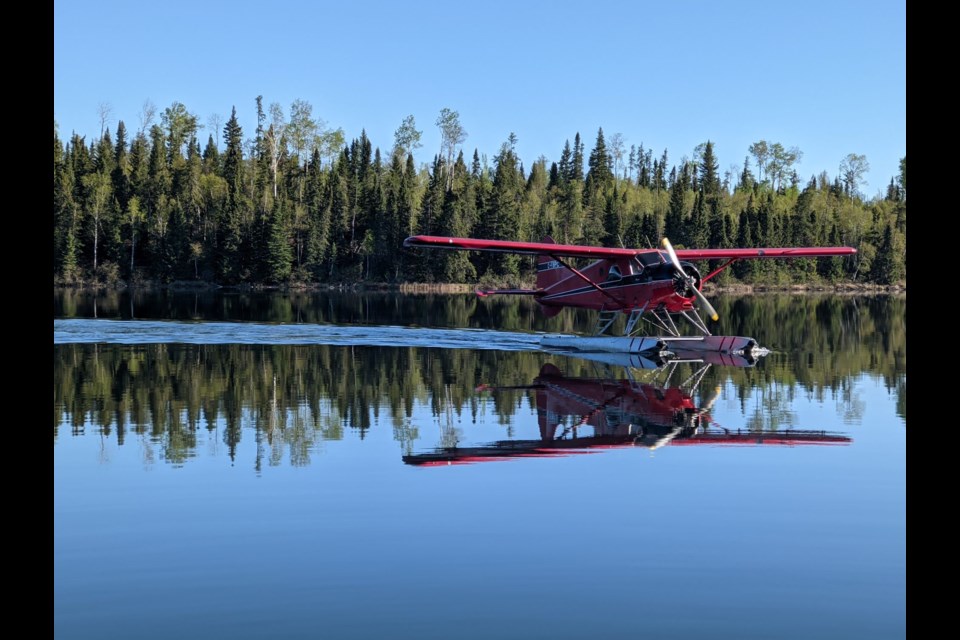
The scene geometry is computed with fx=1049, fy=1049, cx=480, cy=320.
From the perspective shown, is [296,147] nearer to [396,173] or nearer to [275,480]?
[396,173]

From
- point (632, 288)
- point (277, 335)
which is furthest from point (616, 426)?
point (277, 335)

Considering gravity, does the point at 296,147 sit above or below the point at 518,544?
above

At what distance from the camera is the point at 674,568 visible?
6.21m

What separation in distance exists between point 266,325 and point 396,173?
208 ft

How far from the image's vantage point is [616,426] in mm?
11617

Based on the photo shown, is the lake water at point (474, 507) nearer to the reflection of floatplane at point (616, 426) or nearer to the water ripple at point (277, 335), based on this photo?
the reflection of floatplane at point (616, 426)

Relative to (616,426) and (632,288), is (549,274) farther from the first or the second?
(616,426)

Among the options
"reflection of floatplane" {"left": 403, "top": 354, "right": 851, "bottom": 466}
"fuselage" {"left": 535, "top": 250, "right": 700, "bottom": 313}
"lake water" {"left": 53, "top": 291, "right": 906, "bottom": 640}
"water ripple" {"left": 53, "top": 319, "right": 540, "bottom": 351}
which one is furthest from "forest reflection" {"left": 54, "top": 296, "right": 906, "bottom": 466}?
"fuselage" {"left": 535, "top": 250, "right": 700, "bottom": 313}

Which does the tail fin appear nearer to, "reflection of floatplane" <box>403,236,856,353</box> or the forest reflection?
"reflection of floatplane" <box>403,236,856,353</box>

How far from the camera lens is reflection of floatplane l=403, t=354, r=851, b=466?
32.9ft

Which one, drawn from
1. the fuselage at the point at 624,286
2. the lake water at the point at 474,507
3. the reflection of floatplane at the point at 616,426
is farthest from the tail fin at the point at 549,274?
the reflection of floatplane at the point at 616,426

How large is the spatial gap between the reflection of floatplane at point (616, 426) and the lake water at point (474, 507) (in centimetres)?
6

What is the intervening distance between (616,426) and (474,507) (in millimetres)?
4276
